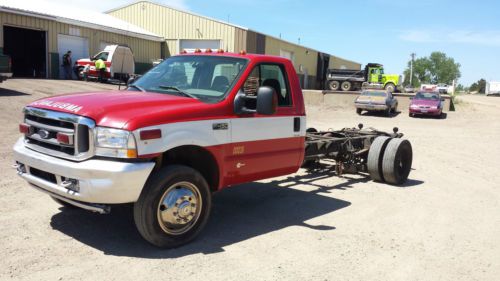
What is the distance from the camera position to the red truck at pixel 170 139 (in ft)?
13.8

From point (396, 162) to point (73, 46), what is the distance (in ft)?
80.0

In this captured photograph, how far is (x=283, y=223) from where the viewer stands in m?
5.86

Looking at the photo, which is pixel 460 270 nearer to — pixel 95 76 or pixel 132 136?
pixel 132 136

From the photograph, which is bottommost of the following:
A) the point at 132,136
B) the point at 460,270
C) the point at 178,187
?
the point at 460,270

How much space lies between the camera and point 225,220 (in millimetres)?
5875

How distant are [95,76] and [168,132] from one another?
75.6 feet

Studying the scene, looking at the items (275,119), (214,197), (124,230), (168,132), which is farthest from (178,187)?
(214,197)

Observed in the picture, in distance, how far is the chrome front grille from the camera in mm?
4254

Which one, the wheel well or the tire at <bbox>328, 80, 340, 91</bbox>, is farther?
the tire at <bbox>328, 80, 340, 91</bbox>

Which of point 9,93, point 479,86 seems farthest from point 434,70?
point 9,93

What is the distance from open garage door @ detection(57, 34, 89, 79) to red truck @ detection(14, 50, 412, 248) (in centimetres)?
2348

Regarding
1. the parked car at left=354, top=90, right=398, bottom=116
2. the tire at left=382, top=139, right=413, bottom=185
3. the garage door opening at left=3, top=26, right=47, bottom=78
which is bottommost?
the tire at left=382, top=139, right=413, bottom=185

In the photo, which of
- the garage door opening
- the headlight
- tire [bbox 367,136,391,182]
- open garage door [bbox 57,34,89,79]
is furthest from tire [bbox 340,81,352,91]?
the headlight

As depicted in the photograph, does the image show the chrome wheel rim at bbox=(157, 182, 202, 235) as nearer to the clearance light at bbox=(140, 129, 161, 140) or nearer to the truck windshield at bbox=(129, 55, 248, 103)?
the clearance light at bbox=(140, 129, 161, 140)
